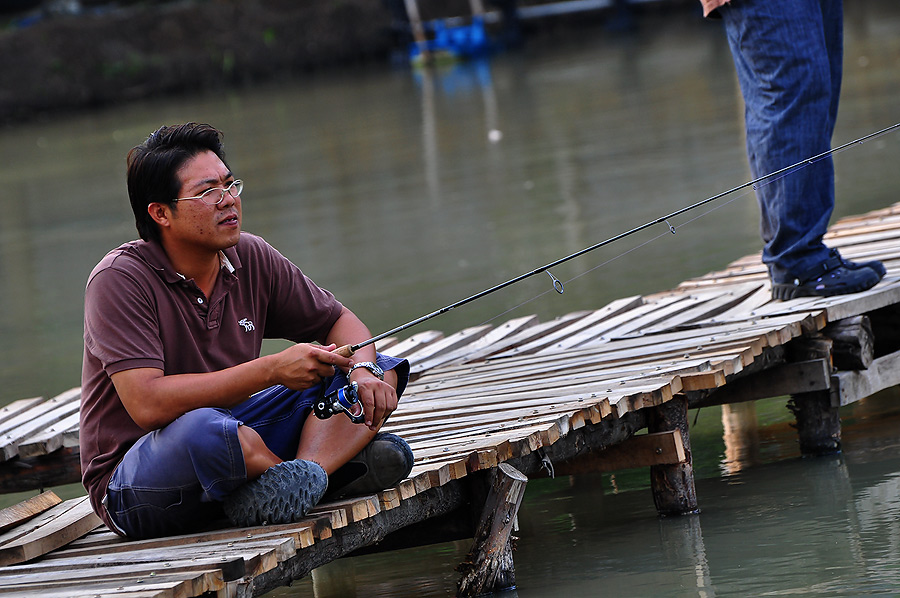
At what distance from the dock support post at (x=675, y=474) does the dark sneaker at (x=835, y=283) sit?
820 millimetres

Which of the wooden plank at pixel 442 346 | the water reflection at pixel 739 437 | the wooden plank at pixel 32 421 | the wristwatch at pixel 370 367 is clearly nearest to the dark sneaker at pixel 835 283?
the water reflection at pixel 739 437

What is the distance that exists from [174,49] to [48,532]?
25601 millimetres

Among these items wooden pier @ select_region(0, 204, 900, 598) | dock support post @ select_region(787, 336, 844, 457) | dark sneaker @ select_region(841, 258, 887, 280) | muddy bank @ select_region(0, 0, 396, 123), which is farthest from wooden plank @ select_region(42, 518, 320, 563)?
muddy bank @ select_region(0, 0, 396, 123)

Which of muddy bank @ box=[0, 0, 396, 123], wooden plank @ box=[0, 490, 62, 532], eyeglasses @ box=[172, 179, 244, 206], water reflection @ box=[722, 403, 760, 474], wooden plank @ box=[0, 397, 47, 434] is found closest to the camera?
eyeglasses @ box=[172, 179, 244, 206]

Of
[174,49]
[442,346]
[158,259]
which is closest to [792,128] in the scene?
[442,346]

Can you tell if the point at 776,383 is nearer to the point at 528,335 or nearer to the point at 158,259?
the point at 528,335

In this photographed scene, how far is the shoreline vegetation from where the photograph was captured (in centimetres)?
2639

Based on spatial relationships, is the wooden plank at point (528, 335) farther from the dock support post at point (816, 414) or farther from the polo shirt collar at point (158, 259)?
the polo shirt collar at point (158, 259)

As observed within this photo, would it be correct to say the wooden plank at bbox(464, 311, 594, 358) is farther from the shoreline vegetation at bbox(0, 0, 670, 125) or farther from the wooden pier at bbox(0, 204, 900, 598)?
the shoreline vegetation at bbox(0, 0, 670, 125)

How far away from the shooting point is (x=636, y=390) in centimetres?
363

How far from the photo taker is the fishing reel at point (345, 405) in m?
3.05

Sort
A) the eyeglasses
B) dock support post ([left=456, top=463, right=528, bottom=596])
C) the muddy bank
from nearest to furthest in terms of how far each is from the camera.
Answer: the eyeglasses
dock support post ([left=456, top=463, right=528, bottom=596])
the muddy bank

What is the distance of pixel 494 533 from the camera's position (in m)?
3.30

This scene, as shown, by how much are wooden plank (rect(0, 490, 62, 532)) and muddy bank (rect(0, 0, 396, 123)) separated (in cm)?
2327
